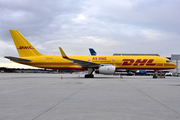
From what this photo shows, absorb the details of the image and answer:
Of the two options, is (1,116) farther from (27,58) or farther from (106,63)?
(27,58)

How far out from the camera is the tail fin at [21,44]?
Answer: 29.2m

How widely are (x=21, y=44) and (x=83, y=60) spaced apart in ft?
36.9

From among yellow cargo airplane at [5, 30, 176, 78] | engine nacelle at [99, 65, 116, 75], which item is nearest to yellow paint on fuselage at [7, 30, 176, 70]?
yellow cargo airplane at [5, 30, 176, 78]

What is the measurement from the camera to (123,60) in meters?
→ 27.3

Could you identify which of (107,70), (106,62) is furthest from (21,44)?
(107,70)

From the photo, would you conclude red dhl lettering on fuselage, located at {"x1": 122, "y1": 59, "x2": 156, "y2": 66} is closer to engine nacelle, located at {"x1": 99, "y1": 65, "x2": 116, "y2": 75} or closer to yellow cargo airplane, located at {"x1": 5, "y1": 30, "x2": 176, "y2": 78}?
yellow cargo airplane, located at {"x1": 5, "y1": 30, "x2": 176, "y2": 78}

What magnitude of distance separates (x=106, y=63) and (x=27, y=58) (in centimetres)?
1337

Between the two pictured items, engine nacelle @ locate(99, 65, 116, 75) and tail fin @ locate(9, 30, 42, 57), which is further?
tail fin @ locate(9, 30, 42, 57)

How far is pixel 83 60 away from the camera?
90.3 feet

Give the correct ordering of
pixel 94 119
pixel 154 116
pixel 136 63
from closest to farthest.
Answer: pixel 94 119
pixel 154 116
pixel 136 63

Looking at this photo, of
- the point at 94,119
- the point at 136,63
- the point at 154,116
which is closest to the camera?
the point at 94,119

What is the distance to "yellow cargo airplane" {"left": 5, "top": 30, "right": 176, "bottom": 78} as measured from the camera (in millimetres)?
27266

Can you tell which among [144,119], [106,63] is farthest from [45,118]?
[106,63]

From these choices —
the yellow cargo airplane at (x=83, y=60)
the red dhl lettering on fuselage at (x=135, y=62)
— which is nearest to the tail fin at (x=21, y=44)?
the yellow cargo airplane at (x=83, y=60)
